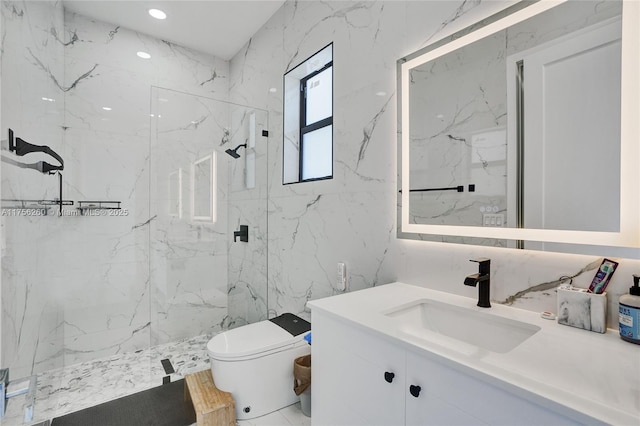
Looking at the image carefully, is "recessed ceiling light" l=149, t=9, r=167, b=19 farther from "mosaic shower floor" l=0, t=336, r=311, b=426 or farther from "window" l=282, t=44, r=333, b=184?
"mosaic shower floor" l=0, t=336, r=311, b=426

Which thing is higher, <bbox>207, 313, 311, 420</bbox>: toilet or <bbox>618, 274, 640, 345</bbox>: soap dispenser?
<bbox>618, 274, 640, 345</bbox>: soap dispenser

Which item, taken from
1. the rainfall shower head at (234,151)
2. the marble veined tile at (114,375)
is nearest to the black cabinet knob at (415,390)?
the marble veined tile at (114,375)

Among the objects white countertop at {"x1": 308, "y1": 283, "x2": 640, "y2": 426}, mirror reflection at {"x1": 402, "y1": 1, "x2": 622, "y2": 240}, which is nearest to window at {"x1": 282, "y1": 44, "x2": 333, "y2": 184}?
mirror reflection at {"x1": 402, "y1": 1, "x2": 622, "y2": 240}

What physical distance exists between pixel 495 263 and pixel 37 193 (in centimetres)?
229

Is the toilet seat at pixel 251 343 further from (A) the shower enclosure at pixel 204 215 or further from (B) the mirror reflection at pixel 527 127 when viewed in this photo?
(B) the mirror reflection at pixel 527 127

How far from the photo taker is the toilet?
1.68m

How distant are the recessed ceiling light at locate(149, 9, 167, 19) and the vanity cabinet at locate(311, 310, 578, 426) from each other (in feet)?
8.75

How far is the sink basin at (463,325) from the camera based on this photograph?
103cm

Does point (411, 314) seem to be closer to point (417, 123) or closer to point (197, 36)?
point (417, 123)

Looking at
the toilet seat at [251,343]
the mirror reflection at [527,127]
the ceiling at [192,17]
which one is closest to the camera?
the mirror reflection at [527,127]

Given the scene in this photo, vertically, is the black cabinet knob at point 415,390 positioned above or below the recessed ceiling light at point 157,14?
below

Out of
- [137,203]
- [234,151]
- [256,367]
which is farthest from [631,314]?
[137,203]

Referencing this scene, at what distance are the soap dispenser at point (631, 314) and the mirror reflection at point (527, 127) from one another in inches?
7.2

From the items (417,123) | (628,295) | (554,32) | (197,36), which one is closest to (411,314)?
(628,295)
